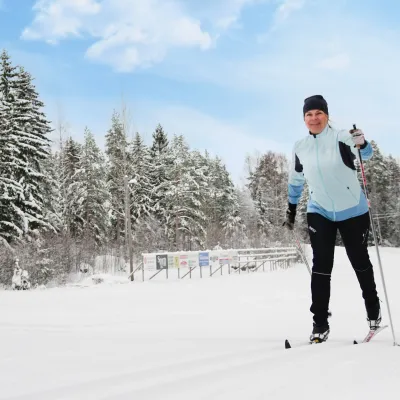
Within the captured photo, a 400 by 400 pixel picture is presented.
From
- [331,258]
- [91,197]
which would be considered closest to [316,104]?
[331,258]

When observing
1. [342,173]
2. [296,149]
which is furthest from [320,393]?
[296,149]

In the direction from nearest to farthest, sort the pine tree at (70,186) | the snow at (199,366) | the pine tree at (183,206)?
the snow at (199,366) < the pine tree at (70,186) < the pine tree at (183,206)

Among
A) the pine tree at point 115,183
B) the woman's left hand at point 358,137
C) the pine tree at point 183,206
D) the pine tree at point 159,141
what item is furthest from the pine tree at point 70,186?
the woman's left hand at point 358,137

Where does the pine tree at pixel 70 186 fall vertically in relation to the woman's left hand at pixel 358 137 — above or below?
above

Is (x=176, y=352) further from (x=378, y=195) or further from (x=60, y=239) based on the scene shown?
(x=378, y=195)

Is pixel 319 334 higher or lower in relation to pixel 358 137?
lower

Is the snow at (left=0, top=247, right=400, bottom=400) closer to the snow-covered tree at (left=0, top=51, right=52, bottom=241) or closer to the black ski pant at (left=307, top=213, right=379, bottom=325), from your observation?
the black ski pant at (left=307, top=213, right=379, bottom=325)

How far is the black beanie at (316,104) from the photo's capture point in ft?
9.69

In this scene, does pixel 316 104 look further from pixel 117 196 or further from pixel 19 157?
pixel 117 196

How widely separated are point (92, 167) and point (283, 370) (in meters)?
31.8

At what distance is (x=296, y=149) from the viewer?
10.0 ft

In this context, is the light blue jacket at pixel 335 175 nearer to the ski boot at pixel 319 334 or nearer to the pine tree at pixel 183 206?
the ski boot at pixel 319 334

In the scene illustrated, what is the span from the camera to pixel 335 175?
280 cm

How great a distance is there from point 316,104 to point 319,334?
1.65 metres
